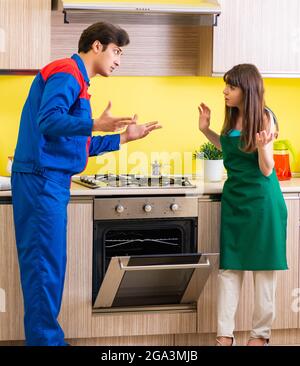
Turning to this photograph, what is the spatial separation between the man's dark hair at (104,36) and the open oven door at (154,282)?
0.93 meters

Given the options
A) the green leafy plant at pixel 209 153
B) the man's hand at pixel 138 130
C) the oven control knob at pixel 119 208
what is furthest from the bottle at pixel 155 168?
the man's hand at pixel 138 130

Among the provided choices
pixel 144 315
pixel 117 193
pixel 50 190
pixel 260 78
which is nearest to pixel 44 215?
Answer: pixel 50 190

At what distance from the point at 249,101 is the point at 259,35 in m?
0.53

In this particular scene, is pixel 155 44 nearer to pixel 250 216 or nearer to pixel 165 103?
pixel 165 103

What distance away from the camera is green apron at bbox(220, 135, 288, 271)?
4.35 m

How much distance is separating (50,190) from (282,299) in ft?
4.39

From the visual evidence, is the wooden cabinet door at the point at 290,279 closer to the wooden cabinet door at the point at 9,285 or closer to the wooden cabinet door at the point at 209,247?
the wooden cabinet door at the point at 209,247

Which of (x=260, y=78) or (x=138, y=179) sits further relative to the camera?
(x=138, y=179)

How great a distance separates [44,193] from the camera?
4.05 m

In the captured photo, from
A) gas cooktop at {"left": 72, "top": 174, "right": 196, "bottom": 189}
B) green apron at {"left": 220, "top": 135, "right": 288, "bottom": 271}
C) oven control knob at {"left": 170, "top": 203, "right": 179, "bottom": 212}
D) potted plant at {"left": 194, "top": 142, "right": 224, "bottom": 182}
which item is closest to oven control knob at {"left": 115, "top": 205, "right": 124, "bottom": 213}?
gas cooktop at {"left": 72, "top": 174, "right": 196, "bottom": 189}

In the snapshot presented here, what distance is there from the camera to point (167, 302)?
4617 millimetres

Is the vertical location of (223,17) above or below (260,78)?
above

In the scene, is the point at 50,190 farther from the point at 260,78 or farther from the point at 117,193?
the point at 260,78

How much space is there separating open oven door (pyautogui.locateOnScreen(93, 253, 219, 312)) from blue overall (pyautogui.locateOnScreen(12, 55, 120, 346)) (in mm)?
286
